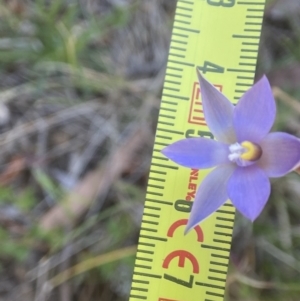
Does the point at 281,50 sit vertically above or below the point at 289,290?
above

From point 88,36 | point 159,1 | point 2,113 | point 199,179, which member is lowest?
point 199,179

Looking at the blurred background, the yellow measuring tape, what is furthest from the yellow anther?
the blurred background

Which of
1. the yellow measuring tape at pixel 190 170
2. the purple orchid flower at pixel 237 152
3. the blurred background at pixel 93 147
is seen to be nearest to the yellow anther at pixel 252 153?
the purple orchid flower at pixel 237 152

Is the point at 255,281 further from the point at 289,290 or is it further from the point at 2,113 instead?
the point at 2,113

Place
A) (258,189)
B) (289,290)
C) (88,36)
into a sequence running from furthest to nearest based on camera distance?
(88,36) < (289,290) < (258,189)

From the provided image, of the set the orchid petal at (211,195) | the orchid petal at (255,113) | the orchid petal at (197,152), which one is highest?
the orchid petal at (255,113)

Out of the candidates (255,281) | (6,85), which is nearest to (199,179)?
(255,281)

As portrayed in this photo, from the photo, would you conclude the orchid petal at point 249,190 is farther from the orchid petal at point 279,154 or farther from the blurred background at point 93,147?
the blurred background at point 93,147
